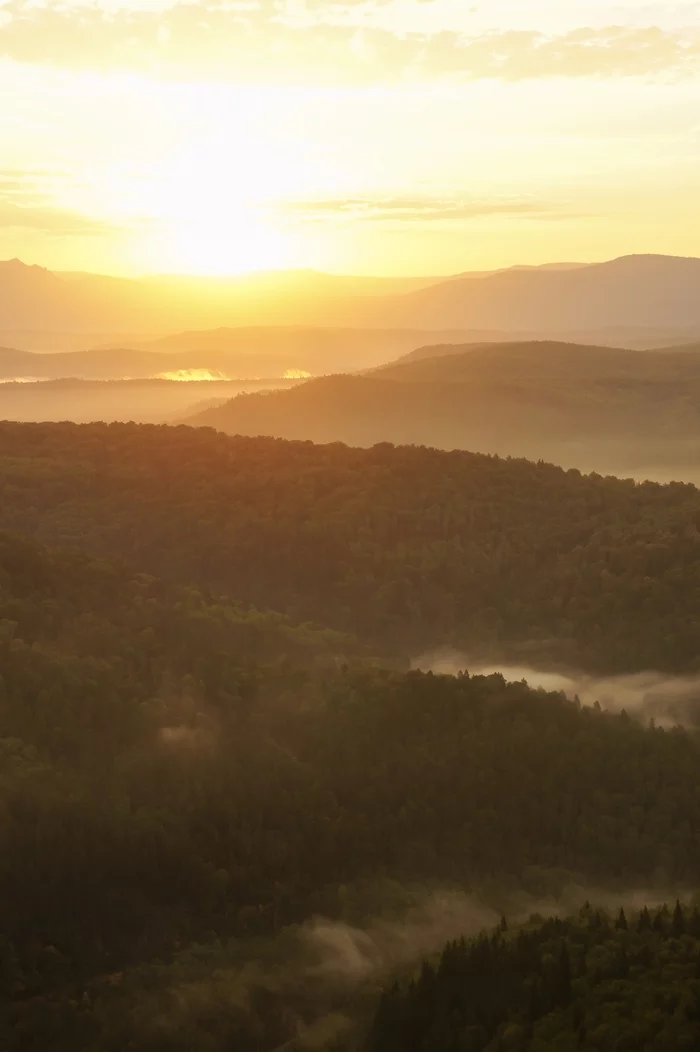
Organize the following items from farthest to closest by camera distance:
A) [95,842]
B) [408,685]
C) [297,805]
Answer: [408,685]
[297,805]
[95,842]

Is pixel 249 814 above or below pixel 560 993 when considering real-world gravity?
above

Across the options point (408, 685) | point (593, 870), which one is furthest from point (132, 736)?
point (593, 870)

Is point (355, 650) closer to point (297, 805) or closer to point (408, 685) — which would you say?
point (408, 685)

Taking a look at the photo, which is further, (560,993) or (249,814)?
(249,814)

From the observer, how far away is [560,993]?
322 ft

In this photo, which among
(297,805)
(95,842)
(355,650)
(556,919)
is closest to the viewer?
(556,919)

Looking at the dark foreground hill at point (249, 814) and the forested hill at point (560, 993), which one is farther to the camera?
the dark foreground hill at point (249, 814)

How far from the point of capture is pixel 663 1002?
3784 inches

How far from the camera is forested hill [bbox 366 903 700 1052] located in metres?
93.9

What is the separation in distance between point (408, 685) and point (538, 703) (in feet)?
55.8

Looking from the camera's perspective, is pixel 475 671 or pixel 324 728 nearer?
pixel 324 728

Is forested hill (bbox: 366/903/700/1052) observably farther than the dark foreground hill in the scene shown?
No

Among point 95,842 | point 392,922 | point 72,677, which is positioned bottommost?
point 392,922

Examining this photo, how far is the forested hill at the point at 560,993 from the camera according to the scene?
93875 mm
